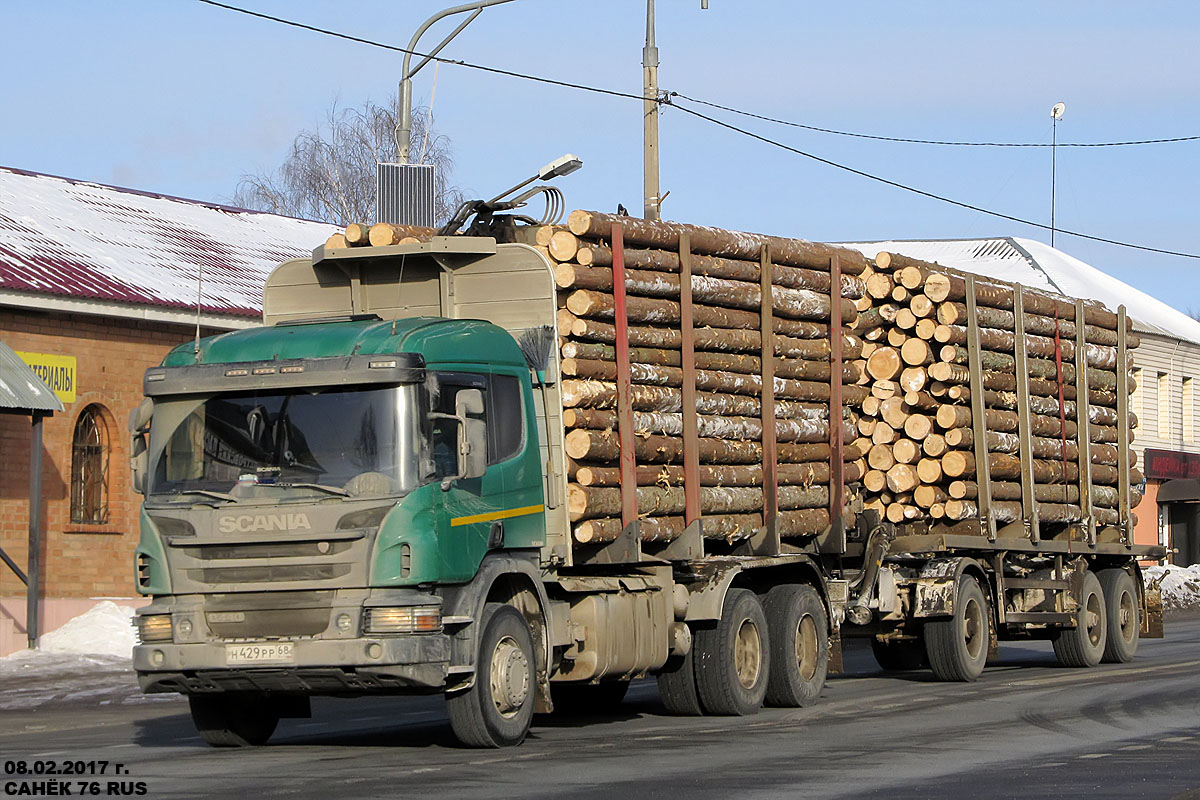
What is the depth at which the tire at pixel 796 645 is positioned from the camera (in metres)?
15.7

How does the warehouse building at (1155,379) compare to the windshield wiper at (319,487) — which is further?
the warehouse building at (1155,379)

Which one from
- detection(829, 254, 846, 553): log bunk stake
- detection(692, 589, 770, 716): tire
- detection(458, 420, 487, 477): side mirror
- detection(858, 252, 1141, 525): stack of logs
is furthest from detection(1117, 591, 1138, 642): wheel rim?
detection(458, 420, 487, 477): side mirror

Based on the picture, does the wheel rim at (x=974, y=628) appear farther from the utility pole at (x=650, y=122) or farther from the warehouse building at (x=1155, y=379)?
the warehouse building at (x=1155, y=379)

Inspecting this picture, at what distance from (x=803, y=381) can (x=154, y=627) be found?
23.5ft

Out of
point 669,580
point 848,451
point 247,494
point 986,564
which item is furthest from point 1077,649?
point 247,494

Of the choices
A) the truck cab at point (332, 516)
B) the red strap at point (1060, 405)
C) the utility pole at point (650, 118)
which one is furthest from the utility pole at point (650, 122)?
the truck cab at point (332, 516)

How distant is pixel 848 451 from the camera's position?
17797 millimetres

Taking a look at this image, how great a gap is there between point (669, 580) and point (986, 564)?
20.8ft

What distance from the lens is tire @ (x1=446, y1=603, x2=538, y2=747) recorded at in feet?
39.4

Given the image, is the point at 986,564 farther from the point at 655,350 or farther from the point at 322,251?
the point at 322,251

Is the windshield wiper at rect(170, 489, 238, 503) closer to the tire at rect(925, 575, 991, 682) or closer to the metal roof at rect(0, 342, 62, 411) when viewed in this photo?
the tire at rect(925, 575, 991, 682)

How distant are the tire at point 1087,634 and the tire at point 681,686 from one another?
7.38m

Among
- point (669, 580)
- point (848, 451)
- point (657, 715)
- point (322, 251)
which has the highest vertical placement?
point (322, 251)

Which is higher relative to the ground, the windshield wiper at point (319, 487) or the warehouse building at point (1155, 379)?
the warehouse building at point (1155, 379)
